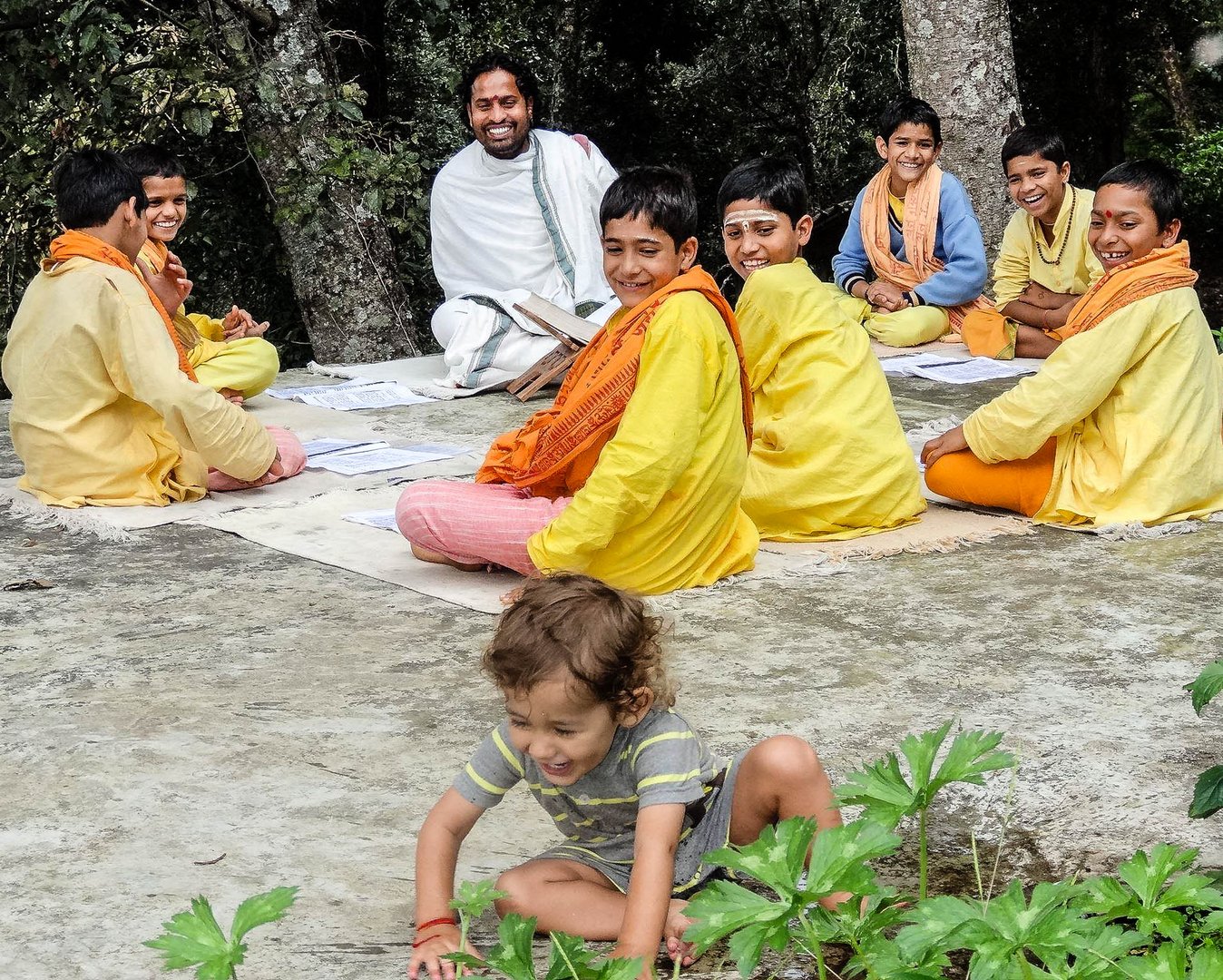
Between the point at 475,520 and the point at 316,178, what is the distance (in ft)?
13.8

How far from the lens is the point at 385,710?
→ 3.17 metres

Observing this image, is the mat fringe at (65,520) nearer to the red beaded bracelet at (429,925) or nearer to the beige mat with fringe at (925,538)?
the beige mat with fringe at (925,538)

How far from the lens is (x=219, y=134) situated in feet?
28.5

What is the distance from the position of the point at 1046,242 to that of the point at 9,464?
4700 mm

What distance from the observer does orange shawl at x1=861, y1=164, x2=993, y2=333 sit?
303 inches

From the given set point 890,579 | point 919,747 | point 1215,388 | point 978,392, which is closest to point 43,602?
point 890,579

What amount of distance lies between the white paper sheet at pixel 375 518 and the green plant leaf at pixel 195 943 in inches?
116

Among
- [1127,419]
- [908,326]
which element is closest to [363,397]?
[908,326]

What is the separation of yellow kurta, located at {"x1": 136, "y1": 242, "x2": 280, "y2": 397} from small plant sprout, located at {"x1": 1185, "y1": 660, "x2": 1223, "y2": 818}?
4697mm

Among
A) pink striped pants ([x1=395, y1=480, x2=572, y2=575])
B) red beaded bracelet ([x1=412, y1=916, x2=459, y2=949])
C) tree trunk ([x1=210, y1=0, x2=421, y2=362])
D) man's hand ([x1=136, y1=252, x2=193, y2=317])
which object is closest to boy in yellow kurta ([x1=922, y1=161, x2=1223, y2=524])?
pink striped pants ([x1=395, y1=480, x2=572, y2=575])

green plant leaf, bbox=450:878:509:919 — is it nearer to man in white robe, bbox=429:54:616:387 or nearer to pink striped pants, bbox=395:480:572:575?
pink striped pants, bbox=395:480:572:575

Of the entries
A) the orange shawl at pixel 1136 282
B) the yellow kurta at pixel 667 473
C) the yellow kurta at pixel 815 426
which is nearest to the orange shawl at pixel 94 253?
the yellow kurta at pixel 667 473

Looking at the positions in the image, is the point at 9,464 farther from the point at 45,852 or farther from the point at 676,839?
the point at 676,839

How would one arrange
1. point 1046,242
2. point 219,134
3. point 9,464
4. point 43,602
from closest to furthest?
point 43,602, point 9,464, point 1046,242, point 219,134
